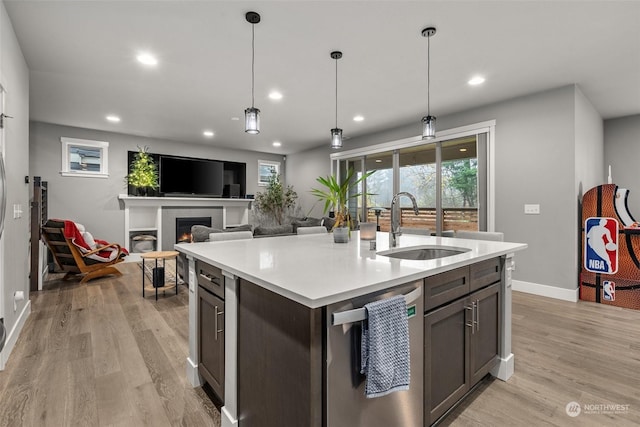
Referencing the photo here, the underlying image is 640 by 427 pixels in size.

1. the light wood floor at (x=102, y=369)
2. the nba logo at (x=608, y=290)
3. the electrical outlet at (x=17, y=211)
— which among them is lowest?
the light wood floor at (x=102, y=369)

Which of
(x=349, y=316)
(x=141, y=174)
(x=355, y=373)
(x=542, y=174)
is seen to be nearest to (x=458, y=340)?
(x=355, y=373)

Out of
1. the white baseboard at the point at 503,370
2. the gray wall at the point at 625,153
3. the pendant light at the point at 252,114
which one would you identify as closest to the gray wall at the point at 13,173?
the pendant light at the point at 252,114

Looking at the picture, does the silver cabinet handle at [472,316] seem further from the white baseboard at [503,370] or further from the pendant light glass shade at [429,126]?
the pendant light glass shade at [429,126]

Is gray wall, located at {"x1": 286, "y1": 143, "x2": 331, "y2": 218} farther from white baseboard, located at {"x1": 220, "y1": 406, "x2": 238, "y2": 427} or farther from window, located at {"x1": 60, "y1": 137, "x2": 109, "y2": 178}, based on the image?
white baseboard, located at {"x1": 220, "y1": 406, "x2": 238, "y2": 427}

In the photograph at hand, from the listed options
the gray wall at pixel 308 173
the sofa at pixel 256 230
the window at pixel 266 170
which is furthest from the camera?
the window at pixel 266 170

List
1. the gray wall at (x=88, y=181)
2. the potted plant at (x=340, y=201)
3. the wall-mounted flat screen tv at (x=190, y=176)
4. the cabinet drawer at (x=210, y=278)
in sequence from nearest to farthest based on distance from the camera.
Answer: the cabinet drawer at (x=210, y=278) → the potted plant at (x=340, y=201) → the gray wall at (x=88, y=181) → the wall-mounted flat screen tv at (x=190, y=176)

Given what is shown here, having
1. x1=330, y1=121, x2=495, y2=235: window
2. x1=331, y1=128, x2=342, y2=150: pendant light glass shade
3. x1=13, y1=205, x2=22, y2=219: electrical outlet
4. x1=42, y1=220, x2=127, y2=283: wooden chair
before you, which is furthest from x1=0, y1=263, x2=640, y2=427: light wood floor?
x1=331, y1=128, x2=342, y2=150: pendant light glass shade

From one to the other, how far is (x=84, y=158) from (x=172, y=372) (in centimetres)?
571

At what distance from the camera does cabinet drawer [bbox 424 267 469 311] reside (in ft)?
4.53

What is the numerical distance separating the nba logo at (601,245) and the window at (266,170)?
6780mm

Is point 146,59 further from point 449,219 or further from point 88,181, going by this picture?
point 449,219

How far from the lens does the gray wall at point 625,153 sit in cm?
480

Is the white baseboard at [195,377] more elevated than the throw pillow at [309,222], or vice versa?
the throw pillow at [309,222]

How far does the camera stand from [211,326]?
1.70 metres
